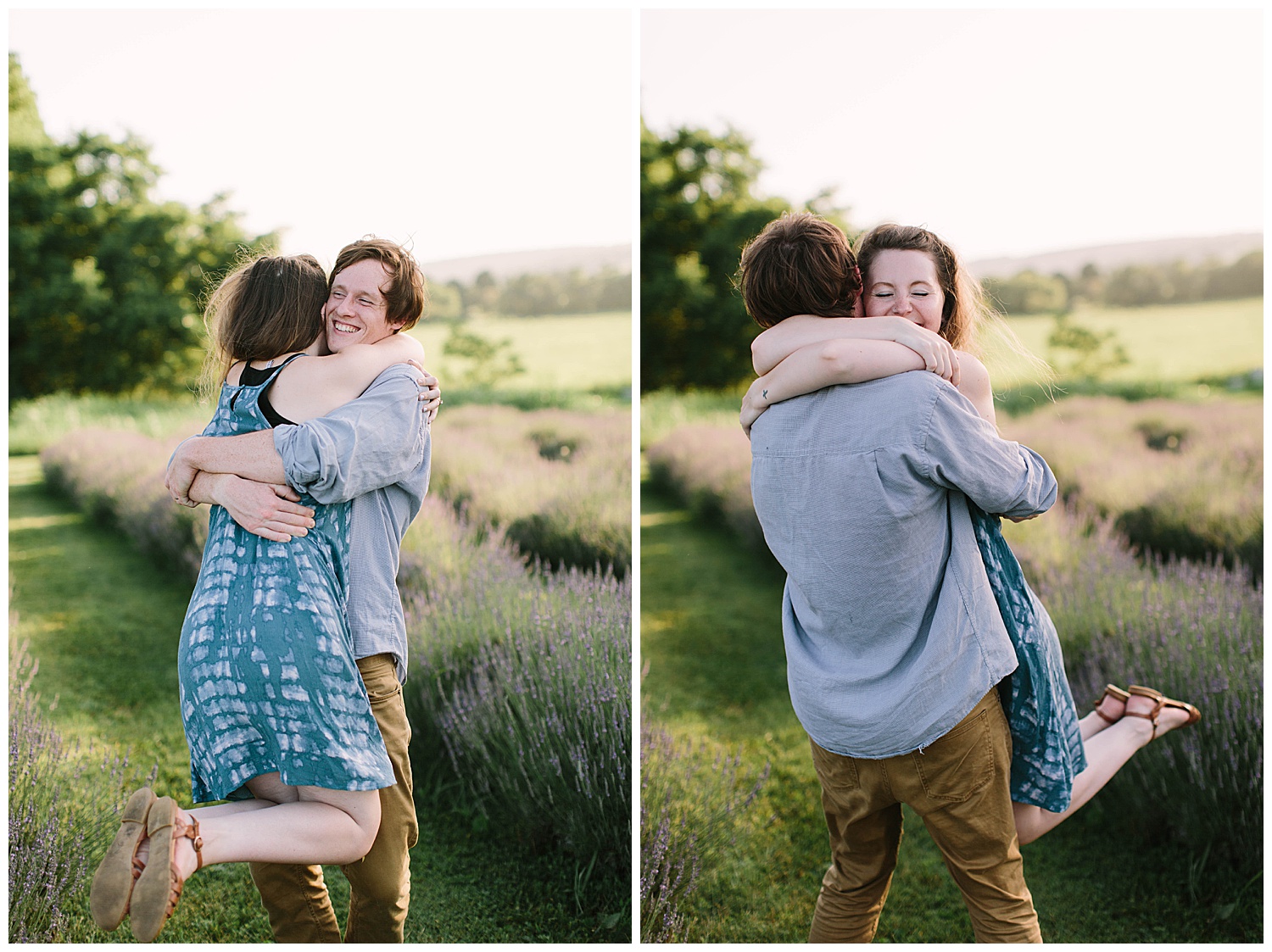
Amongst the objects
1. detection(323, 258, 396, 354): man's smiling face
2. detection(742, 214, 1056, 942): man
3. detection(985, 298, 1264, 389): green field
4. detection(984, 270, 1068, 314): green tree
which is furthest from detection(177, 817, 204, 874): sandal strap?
detection(984, 270, 1068, 314): green tree

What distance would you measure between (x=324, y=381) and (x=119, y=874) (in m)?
0.82

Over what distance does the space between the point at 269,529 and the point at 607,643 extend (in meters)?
1.02

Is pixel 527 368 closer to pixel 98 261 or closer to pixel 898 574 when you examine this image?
pixel 98 261

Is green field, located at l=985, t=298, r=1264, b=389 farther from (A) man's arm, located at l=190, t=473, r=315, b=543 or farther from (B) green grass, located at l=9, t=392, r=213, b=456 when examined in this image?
(B) green grass, located at l=9, t=392, r=213, b=456

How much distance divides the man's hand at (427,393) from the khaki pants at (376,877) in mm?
458

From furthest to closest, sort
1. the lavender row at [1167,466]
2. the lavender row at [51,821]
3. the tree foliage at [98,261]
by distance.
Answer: the lavender row at [1167,466]
the tree foliage at [98,261]
the lavender row at [51,821]

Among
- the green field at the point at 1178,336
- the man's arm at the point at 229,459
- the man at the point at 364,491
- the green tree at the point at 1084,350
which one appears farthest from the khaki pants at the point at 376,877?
the green tree at the point at 1084,350

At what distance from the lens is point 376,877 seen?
5.78ft

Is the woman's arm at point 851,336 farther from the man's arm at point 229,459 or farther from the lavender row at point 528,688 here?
the lavender row at point 528,688

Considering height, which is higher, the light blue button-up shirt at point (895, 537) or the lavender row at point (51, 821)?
the light blue button-up shirt at point (895, 537)

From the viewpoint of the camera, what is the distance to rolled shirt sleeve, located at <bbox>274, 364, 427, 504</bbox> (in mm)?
1518

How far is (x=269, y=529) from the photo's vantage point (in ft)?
5.13

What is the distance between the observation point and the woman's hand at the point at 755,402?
5.16ft

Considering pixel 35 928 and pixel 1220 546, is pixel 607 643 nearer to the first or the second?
pixel 35 928
